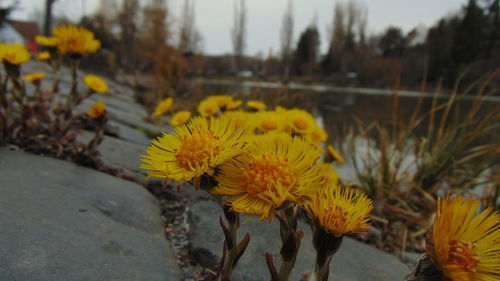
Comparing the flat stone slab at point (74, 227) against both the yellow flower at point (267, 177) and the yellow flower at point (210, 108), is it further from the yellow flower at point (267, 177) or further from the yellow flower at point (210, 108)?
the yellow flower at point (210, 108)

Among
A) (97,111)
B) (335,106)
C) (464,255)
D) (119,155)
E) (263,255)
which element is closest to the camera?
(464,255)

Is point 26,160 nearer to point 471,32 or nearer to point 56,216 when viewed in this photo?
point 56,216

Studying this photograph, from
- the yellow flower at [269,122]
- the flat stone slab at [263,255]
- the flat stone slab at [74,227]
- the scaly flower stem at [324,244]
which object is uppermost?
the yellow flower at [269,122]

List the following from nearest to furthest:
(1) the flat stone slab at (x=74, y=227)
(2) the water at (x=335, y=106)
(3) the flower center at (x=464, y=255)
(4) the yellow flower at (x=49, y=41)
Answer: (3) the flower center at (x=464, y=255) → (1) the flat stone slab at (x=74, y=227) → (4) the yellow flower at (x=49, y=41) → (2) the water at (x=335, y=106)

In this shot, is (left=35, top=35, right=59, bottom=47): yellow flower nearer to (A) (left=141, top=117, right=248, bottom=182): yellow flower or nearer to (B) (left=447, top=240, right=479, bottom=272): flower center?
(A) (left=141, top=117, right=248, bottom=182): yellow flower

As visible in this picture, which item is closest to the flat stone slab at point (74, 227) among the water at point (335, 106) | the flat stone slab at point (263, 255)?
the flat stone slab at point (263, 255)

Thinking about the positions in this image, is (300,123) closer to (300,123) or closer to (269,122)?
(300,123)

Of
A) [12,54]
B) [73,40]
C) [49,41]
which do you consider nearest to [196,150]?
[73,40]

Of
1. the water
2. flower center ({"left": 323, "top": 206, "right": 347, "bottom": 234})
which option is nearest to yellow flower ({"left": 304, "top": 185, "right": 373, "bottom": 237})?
flower center ({"left": 323, "top": 206, "right": 347, "bottom": 234})
